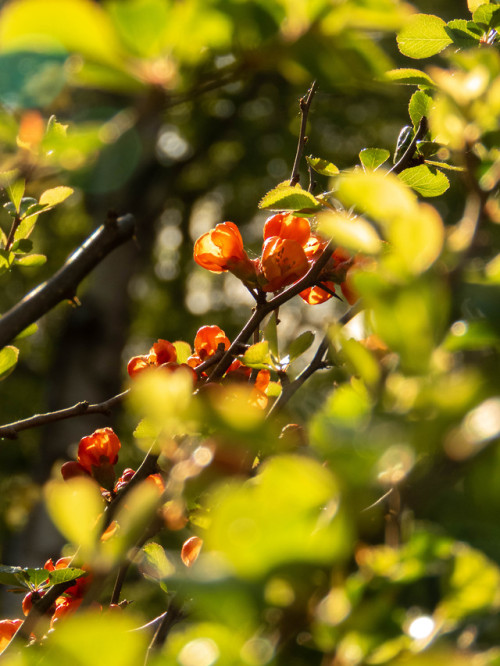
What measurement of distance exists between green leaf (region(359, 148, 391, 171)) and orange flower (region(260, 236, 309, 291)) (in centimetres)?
9

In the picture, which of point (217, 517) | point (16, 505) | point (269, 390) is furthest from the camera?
point (16, 505)

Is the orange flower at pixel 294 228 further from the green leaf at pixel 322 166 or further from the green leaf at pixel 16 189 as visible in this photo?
the green leaf at pixel 16 189


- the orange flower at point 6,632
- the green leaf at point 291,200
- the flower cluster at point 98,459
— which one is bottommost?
the orange flower at point 6,632

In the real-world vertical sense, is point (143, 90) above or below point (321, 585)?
above

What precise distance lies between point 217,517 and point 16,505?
4.15m

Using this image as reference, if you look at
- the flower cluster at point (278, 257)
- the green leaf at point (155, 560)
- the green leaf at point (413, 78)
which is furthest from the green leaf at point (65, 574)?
the green leaf at point (413, 78)

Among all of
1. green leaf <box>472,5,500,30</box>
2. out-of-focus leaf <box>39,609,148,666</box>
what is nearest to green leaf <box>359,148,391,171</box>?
green leaf <box>472,5,500,30</box>

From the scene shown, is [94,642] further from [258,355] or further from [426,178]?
[426,178]

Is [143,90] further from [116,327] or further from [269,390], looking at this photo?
[116,327]

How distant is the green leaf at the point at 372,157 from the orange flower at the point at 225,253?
15cm

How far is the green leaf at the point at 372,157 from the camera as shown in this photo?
587 mm

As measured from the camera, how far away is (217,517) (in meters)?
0.20

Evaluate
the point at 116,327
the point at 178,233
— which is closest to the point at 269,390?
the point at 116,327

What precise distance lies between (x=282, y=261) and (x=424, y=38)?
22cm
